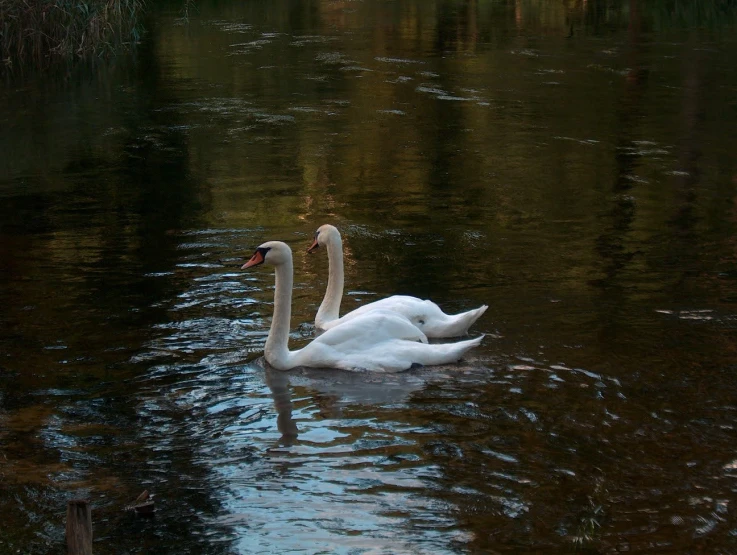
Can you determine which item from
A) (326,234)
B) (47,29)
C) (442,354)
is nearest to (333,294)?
(326,234)

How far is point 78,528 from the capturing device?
4441 mm

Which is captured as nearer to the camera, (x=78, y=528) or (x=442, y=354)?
(x=78, y=528)

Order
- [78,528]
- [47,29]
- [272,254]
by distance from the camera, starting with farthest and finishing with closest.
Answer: [47,29]
[272,254]
[78,528]

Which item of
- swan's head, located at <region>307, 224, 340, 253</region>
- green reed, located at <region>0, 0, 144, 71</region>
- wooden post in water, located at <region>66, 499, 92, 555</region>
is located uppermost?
green reed, located at <region>0, 0, 144, 71</region>

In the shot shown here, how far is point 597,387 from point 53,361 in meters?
4.21

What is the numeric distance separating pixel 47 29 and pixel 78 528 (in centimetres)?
2180

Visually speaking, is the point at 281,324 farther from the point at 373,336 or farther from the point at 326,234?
the point at 326,234

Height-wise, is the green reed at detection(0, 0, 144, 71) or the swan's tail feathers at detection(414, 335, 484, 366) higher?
the green reed at detection(0, 0, 144, 71)

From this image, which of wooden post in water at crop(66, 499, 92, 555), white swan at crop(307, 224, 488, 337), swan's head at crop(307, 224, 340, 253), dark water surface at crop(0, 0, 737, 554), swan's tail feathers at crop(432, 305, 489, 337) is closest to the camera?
wooden post in water at crop(66, 499, 92, 555)

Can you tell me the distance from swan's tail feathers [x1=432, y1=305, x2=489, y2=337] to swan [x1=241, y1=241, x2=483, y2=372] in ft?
1.05

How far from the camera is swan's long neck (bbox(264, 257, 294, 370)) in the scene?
880cm

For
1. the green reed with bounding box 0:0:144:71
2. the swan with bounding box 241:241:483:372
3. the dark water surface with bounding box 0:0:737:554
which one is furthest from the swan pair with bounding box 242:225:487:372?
the green reed with bounding box 0:0:144:71

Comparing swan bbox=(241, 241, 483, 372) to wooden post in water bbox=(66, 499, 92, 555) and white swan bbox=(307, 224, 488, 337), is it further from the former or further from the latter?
wooden post in water bbox=(66, 499, 92, 555)

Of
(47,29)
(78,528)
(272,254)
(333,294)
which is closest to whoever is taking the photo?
(78,528)
